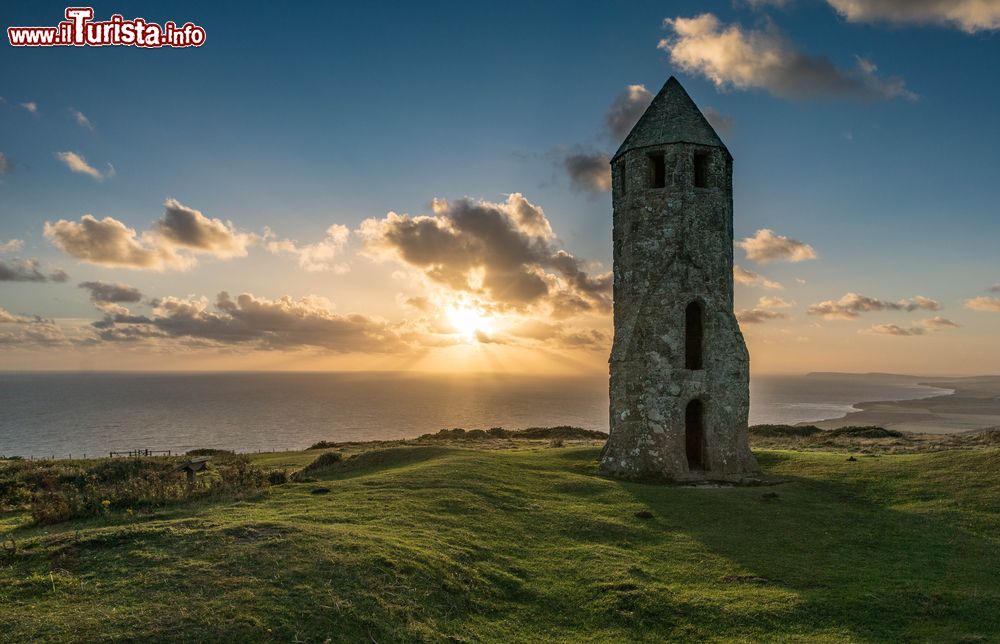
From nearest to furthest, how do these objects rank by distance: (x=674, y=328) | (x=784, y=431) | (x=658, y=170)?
(x=674, y=328) → (x=658, y=170) → (x=784, y=431)

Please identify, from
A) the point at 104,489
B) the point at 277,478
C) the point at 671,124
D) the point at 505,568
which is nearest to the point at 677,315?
the point at 671,124

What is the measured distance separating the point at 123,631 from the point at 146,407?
6315 inches

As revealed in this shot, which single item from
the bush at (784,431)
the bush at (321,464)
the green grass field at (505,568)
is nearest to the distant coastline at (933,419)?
the bush at (784,431)

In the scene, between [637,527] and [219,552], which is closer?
[219,552]

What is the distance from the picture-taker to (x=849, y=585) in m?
12.6

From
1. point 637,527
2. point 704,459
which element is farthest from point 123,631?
point 704,459

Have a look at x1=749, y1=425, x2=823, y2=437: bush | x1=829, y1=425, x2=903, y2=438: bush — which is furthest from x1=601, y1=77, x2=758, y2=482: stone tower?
x1=749, y1=425, x2=823, y2=437: bush

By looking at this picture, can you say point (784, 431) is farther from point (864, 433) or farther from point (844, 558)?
point (844, 558)

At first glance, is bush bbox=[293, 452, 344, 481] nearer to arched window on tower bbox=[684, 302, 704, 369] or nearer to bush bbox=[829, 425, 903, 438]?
arched window on tower bbox=[684, 302, 704, 369]

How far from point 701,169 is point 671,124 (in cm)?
262

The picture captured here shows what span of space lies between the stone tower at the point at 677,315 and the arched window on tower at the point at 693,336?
0.16ft

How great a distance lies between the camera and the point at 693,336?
27422mm

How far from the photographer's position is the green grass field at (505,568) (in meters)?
9.55

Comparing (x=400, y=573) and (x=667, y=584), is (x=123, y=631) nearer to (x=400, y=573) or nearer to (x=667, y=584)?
(x=400, y=573)
